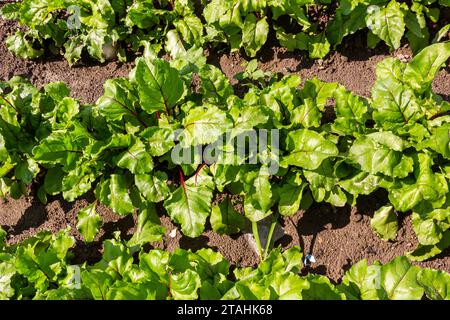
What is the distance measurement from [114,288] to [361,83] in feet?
8.01

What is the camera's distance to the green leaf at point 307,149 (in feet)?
11.6

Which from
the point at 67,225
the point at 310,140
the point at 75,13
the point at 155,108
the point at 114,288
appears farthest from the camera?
the point at 75,13

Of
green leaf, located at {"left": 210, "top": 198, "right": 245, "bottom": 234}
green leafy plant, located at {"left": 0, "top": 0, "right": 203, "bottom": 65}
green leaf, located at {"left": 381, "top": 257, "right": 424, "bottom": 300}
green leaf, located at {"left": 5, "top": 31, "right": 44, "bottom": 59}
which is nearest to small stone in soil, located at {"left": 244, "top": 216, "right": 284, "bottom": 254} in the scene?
green leaf, located at {"left": 210, "top": 198, "right": 245, "bottom": 234}

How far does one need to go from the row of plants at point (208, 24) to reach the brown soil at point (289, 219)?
0.13 metres

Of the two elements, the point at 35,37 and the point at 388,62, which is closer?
the point at 388,62

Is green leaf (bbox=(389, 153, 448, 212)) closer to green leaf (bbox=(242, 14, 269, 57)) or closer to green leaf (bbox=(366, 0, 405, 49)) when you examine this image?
green leaf (bbox=(366, 0, 405, 49))

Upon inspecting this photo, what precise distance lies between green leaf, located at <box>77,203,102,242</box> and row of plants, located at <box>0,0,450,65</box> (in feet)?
4.61

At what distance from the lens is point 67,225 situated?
4.35 m

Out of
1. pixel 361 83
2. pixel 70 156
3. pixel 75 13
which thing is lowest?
pixel 361 83

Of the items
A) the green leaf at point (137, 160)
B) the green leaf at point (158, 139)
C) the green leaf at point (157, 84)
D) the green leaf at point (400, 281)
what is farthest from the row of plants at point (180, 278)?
the green leaf at point (157, 84)

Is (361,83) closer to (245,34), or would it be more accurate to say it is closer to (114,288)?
(245,34)

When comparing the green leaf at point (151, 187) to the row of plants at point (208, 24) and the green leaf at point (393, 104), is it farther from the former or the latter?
the green leaf at point (393, 104)

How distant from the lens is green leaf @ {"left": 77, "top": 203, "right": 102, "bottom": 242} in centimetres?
406

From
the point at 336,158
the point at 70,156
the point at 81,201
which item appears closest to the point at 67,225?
the point at 81,201
